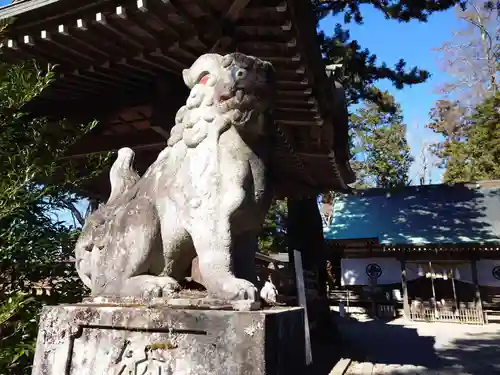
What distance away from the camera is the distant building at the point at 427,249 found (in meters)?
13.7

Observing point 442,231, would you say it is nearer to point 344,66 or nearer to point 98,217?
point 344,66

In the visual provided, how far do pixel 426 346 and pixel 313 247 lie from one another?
3435mm

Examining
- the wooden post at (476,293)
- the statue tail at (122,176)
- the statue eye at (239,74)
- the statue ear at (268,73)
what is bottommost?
the wooden post at (476,293)

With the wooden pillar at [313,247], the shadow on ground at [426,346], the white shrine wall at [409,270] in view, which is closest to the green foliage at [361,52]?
the wooden pillar at [313,247]

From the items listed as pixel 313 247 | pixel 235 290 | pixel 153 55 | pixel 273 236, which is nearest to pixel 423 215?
pixel 273 236

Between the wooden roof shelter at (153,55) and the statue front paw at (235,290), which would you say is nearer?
the statue front paw at (235,290)

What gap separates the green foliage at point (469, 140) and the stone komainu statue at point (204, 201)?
13.5 m

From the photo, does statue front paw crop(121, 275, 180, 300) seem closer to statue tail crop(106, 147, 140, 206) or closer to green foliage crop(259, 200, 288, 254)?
statue tail crop(106, 147, 140, 206)

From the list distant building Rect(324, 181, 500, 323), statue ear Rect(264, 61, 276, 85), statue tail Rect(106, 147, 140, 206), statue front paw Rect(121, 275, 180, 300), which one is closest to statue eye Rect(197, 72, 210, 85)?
statue ear Rect(264, 61, 276, 85)

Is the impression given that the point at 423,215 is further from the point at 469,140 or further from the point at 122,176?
the point at 122,176

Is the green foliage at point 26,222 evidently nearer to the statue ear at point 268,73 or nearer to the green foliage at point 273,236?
the statue ear at point 268,73

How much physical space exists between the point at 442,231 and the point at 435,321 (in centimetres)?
300

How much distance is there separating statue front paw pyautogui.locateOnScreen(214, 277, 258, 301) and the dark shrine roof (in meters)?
13.1

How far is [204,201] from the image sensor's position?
1.75 metres
